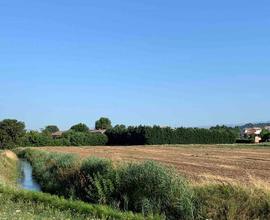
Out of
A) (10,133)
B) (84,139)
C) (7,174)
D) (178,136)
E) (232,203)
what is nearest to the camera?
(232,203)

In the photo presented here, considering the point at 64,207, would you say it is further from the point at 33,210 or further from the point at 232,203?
the point at 232,203

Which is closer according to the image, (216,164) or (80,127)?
(216,164)

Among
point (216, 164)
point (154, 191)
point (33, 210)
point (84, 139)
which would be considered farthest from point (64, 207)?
point (84, 139)

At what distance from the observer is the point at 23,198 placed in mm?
19297

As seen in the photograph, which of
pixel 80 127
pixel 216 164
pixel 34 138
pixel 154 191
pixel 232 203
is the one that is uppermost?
pixel 80 127

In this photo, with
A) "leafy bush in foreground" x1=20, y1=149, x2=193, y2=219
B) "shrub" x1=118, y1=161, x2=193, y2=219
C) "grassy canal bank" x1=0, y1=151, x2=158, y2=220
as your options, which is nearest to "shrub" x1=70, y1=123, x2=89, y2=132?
"leafy bush in foreground" x1=20, y1=149, x2=193, y2=219

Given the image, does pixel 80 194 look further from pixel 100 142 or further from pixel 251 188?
pixel 100 142

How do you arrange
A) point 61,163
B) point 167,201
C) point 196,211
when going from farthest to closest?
point 61,163, point 167,201, point 196,211

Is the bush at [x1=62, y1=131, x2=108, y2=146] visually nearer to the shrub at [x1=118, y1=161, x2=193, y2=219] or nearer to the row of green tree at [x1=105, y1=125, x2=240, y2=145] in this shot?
the row of green tree at [x1=105, y1=125, x2=240, y2=145]

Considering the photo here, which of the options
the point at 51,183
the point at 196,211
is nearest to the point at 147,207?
the point at 196,211

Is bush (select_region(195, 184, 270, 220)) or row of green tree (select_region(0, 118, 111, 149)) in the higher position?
row of green tree (select_region(0, 118, 111, 149))

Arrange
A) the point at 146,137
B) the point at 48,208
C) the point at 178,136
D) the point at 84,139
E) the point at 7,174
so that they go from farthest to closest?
1. the point at 178,136
2. the point at 84,139
3. the point at 146,137
4. the point at 7,174
5. the point at 48,208

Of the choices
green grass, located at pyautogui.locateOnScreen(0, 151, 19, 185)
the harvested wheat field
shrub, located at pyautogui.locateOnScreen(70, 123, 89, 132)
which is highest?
shrub, located at pyautogui.locateOnScreen(70, 123, 89, 132)

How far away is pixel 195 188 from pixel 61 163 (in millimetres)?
18312
